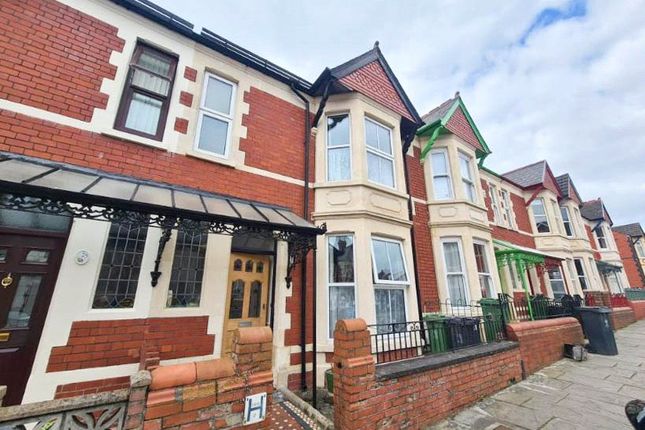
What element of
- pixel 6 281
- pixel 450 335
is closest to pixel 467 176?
pixel 450 335

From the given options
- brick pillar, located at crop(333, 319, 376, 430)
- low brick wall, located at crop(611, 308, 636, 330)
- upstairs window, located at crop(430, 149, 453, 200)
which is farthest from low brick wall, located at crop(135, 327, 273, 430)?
low brick wall, located at crop(611, 308, 636, 330)

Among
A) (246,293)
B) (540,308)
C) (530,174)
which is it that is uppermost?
(530,174)

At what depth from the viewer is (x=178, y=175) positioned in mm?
5008

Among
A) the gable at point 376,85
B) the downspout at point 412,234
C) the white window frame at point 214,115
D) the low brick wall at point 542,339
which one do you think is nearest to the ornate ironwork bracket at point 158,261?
the white window frame at point 214,115

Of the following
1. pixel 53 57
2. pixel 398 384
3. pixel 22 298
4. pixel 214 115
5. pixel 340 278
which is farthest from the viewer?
pixel 340 278

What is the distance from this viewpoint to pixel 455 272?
8188 mm

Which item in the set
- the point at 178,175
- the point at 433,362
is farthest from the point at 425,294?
the point at 178,175

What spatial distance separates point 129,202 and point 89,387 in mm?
2719

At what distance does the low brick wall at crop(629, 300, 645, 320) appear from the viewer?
14.2 meters

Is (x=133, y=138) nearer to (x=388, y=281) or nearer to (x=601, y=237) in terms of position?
(x=388, y=281)

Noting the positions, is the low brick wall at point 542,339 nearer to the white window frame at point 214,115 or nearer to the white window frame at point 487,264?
the white window frame at point 487,264

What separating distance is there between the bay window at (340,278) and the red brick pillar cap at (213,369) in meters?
3.48

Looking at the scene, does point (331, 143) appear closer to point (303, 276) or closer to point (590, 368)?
point (303, 276)

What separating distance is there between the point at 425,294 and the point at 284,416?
5269mm
